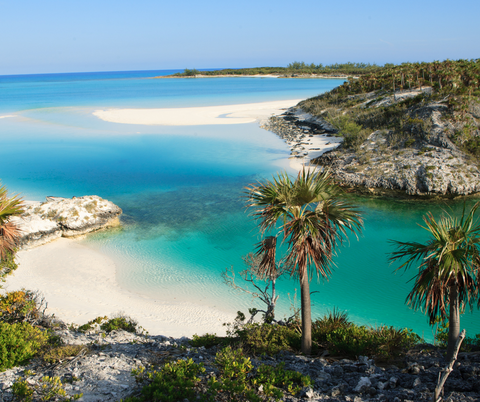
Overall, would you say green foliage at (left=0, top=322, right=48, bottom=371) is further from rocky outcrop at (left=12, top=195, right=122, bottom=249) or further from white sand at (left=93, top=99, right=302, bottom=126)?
white sand at (left=93, top=99, right=302, bottom=126)

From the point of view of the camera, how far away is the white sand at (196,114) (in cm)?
6346

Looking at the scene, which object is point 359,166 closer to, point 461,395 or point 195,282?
point 195,282

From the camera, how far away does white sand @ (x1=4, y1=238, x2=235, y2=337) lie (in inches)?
543

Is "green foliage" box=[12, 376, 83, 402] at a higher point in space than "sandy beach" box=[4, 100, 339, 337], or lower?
higher

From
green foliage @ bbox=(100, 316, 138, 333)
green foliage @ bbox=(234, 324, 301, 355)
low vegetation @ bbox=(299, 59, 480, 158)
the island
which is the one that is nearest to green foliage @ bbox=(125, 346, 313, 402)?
green foliage @ bbox=(234, 324, 301, 355)

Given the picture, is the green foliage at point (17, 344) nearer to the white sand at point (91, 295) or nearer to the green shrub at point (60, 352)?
the green shrub at point (60, 352)

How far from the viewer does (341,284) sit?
54.3ft

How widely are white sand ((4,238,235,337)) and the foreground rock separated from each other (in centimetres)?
373

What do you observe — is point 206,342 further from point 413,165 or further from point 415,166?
point 413,165

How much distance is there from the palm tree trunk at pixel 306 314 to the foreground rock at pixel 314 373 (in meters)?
0.41

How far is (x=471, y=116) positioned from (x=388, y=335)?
30.8 metres

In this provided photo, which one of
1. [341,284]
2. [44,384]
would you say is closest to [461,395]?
[44,384]

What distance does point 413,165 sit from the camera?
1153 inches

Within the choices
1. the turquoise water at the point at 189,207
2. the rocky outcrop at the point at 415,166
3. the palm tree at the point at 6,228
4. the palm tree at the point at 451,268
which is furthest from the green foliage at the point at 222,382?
the rocky outcrop at the point at 415,166
